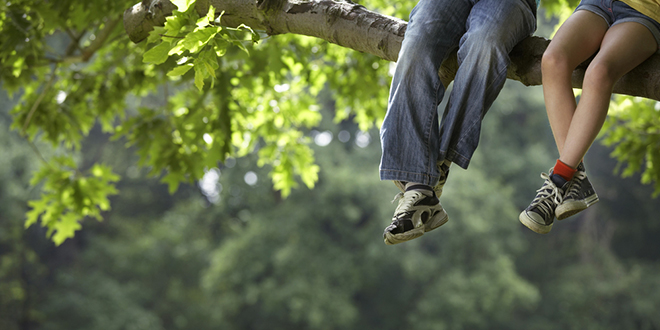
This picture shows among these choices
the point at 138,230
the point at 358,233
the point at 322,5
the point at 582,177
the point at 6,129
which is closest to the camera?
the point at 582,177

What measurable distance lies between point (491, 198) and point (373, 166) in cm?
257

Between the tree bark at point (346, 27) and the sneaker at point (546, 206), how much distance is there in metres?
0.28

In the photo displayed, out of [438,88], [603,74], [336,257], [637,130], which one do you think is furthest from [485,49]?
[336,257]

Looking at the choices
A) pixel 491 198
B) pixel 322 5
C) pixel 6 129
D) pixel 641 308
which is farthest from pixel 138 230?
pixel 322 5

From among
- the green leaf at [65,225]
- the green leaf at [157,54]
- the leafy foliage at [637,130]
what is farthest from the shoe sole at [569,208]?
the green leaf at [65,225]

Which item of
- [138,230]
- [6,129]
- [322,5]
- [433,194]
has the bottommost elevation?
[138,230]

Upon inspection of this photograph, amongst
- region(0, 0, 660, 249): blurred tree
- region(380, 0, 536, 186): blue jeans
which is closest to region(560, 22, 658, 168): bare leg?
region(380, 0, 536, 186): blue jeans

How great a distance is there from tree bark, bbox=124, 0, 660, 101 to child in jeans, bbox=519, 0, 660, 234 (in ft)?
0.24

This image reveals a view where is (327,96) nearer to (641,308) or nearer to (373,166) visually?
Result: (373,166)

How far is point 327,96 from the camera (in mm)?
13602

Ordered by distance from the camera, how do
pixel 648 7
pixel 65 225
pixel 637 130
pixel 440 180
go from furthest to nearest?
pixel 65 225 < pixel 637 130 < pixel 440 180 < pixel 648 7

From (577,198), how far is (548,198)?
73mm

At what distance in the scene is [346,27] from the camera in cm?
178

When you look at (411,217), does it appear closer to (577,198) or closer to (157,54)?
(577,198)
